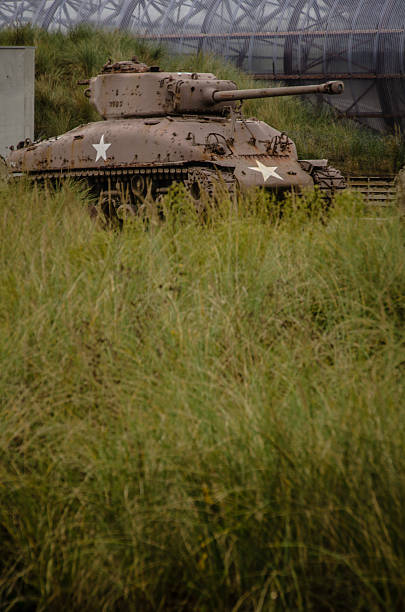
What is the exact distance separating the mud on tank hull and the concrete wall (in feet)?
14.6

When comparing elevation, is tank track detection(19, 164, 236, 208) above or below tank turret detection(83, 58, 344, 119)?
below

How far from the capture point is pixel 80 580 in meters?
3.42

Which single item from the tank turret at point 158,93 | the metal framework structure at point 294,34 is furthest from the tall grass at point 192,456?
the metal framework structure at point 294,34

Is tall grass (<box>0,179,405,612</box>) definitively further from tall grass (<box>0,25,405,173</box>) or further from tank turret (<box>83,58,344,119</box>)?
tall grass (<box>0,25,405,173</box>)

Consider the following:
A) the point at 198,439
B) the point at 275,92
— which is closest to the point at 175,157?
the point at 275,92

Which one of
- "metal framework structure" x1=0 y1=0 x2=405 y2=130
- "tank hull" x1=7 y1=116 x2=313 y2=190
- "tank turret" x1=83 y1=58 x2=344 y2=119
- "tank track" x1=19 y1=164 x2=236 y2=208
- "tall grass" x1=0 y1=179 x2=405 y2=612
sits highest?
"metal framework structure" x1=0 y1=0 x2=405 y2=130

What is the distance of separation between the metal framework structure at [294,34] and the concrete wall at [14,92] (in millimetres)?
6471

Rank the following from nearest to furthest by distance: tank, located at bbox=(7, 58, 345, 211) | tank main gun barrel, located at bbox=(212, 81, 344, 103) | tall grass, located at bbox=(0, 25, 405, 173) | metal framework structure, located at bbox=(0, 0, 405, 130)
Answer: tank main gun barrel, located at bbox=(212, 81, 344, 103), tank, located at bbox=(7, 58, 345, 211), tall grass, located at bbox=(0, 25, 405, 173), metal framework structure, located at bbox=(0, 0, 405, 130)

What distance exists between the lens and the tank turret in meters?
11.7

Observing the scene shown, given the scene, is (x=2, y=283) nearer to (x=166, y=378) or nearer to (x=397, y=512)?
(x=166, y=378)

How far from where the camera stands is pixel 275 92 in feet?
36.3

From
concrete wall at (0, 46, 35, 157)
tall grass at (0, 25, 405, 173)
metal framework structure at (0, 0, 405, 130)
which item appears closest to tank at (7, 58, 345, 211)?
concrete wall at (0, 46, 35, 157)

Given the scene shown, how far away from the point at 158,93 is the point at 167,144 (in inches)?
48.7

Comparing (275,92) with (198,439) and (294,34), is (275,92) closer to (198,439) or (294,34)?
(198,439)
